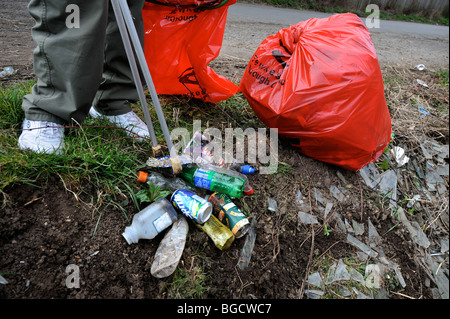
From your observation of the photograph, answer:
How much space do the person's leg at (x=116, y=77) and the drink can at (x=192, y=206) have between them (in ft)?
2.32

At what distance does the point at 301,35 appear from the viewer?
182 cm

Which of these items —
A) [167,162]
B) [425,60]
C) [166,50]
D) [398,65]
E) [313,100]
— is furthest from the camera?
[425,60]

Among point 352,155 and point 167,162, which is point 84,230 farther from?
point 352,155

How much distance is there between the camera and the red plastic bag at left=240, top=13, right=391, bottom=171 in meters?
1.62

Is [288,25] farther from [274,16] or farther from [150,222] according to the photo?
[150,222]

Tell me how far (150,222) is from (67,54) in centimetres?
81

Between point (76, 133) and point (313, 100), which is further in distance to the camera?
point (313, 100)

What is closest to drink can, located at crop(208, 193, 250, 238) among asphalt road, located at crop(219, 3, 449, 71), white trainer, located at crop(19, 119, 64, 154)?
white trainer, located at crop(19, 119, 64, 154)

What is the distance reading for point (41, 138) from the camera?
1.36 m

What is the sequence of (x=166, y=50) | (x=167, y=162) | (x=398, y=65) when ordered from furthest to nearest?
1. (x=398, y=65)
2. (x=166, y=50)
3. (x=167, y=162)

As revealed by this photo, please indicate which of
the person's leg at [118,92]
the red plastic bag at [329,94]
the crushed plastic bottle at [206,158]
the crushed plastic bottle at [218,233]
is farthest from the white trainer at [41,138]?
the red plastic bag at [329,94]
